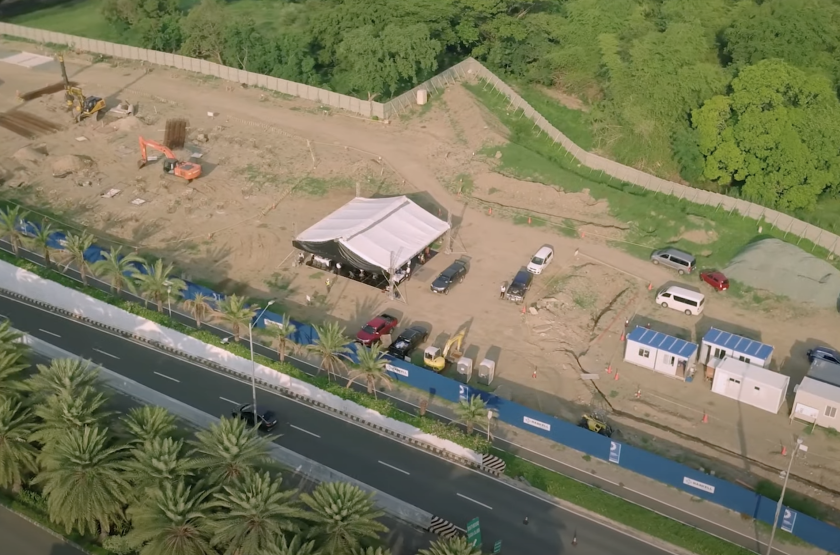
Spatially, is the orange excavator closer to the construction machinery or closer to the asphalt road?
the asphalt road

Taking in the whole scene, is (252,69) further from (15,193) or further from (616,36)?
(616,36)

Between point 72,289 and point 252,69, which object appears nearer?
point 72,289

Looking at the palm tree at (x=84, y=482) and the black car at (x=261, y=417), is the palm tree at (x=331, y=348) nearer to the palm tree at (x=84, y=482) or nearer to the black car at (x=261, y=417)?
the black car at (x=261, y=417)

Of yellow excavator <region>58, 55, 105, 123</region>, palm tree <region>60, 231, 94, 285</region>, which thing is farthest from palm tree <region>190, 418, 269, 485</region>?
yellow excavator <region>58, 55, 105, 123</region>

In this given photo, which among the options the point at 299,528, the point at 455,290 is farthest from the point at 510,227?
the point at 299,528

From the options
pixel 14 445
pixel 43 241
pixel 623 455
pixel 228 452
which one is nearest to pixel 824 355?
pixel 623 455

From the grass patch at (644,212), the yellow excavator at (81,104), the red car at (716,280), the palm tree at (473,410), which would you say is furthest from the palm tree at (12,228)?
the red car at (716,280)
